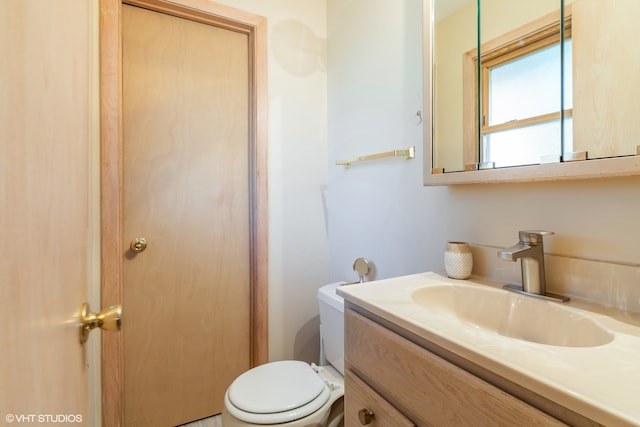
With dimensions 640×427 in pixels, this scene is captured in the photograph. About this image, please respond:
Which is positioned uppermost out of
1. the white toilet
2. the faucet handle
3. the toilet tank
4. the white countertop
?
the faucet handle

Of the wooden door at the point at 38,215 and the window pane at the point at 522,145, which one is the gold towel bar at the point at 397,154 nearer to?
the window pane at the point at 522,145

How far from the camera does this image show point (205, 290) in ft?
5.27

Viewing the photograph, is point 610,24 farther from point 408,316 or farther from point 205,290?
point 205,290

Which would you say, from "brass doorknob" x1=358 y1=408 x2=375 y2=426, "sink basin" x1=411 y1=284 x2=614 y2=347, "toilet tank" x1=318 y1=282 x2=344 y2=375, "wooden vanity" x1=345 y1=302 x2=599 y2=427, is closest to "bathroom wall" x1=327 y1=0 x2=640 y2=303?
"sink basin" x1=411 y1=284 x2=614 y2=347

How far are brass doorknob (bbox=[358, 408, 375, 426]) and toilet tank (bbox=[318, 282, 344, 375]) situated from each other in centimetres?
52

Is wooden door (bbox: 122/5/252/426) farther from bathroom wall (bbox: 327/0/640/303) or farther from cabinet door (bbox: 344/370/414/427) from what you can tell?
cabinet door (bbox: 344/370/414/427)

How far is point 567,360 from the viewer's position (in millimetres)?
480

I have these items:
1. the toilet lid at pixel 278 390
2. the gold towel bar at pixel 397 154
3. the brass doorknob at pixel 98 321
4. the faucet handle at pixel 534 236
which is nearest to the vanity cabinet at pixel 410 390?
the toilet lid at pixel 278 390

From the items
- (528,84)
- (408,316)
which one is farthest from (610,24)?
(408,316)

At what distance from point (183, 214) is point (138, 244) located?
9.5 inches

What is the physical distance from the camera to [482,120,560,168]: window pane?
0.80m

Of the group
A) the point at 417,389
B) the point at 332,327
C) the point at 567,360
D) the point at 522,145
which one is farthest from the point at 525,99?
the point at 332,327

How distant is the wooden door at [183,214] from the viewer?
4.76 ft

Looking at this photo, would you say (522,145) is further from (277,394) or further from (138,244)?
(138,244)
